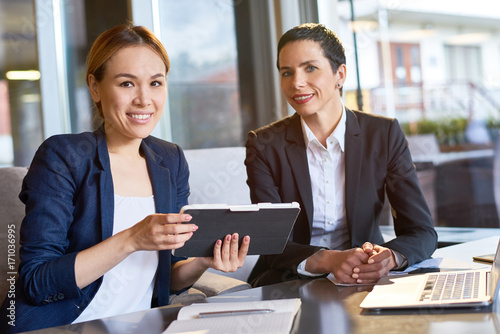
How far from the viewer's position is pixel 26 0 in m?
5.79

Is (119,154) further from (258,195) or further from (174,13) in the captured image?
(174,13)

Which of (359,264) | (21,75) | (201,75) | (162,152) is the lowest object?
(359,264)

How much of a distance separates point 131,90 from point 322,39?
76cm

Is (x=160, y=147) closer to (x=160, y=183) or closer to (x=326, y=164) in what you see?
(x=160, y=183)

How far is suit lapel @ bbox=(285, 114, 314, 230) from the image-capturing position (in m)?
1.92

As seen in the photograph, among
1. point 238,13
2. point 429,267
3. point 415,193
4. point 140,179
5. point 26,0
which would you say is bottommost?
point 429,267

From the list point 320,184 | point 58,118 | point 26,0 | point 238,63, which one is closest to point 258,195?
point 320,184

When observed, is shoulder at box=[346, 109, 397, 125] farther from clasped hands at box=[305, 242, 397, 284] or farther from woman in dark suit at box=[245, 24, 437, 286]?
clasped hands at box=[305, 242, 397, 284]

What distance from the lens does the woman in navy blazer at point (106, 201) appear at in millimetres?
1443

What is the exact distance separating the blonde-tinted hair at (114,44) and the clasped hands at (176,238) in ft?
1.93

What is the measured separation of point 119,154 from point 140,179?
11 centimetres

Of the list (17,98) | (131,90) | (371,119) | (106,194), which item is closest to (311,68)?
(371,119)

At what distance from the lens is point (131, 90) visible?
5.59 feet

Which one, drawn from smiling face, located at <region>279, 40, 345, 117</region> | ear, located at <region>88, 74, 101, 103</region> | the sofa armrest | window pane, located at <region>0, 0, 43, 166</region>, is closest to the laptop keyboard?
the sofa armrest
